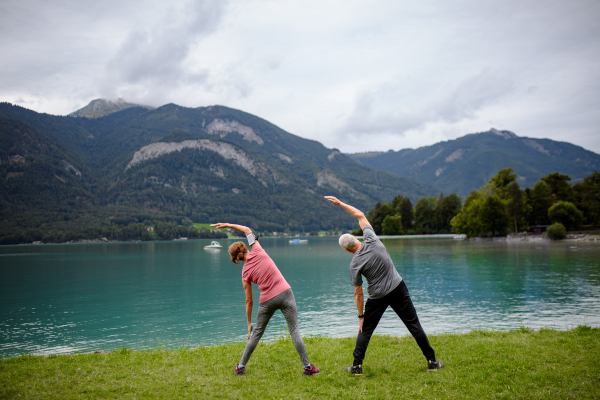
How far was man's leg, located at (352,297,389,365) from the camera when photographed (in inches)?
267

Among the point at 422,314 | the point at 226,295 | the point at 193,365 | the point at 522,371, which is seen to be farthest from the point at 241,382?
the point at 226,295

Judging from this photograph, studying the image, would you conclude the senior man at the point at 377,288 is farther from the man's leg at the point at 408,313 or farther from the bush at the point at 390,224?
the bush at the point at 390,224

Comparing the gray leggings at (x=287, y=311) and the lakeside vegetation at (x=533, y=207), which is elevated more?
the lakeside vegetation at (x=533, y=207)

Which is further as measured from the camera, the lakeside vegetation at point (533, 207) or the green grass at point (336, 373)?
the lakeside vegetation at point (533, 207)

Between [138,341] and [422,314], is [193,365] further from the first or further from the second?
[422,314]

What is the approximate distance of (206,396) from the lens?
233 inches

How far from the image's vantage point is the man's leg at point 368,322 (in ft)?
22.3

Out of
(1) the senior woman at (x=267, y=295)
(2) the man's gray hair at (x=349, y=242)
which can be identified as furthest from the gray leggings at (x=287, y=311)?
(2) the man's gray hair at (x=349, y=242)

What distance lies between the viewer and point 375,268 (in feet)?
21.8

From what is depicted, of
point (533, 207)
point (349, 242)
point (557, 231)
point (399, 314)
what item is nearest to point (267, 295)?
point (349, 242)

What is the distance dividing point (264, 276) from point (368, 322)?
2.18 meters

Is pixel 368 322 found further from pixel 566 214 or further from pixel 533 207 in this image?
pixel 533 207

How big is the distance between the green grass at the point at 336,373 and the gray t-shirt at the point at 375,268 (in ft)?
5.27

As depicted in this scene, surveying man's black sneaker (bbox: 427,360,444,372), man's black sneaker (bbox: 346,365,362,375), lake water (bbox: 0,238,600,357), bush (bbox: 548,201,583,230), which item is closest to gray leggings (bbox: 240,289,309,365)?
man's black sneaker (bbox: 346,365,362,375)
